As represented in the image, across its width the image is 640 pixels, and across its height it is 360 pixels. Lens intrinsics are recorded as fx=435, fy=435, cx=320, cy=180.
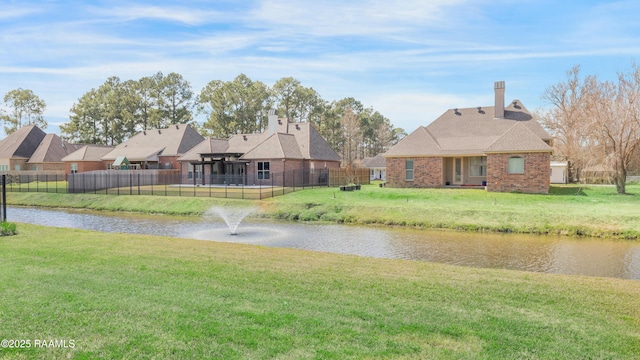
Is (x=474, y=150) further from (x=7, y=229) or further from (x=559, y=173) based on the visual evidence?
(x=7, y=229)

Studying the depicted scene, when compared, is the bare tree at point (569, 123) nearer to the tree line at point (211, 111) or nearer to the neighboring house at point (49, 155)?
the tree line at point (211, 111)

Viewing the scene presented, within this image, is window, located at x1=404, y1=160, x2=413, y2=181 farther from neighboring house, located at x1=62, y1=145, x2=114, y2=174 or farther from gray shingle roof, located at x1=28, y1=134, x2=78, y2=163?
gray shingle roof, located at x1=28, y1=134, x2=78, y2=163

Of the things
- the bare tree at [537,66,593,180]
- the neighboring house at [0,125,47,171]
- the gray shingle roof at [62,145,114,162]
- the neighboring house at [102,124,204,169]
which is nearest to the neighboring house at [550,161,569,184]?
the bare tree at [537,66,593,180]

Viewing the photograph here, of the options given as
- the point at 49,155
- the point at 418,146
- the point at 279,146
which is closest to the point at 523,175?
the point at 418,146

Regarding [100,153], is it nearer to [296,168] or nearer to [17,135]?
[17,135]

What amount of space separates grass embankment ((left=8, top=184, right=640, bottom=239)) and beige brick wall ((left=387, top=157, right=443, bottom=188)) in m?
3.27

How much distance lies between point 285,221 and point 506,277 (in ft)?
48.8

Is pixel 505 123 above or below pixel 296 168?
above

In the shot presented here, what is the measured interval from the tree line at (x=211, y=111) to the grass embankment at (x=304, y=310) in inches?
2236

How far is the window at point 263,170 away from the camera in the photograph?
37.1 meters

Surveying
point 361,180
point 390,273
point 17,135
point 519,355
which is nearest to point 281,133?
point 361,180

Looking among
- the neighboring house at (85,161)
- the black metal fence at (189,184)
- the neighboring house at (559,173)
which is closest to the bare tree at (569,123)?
the neighboring house at (559,173)

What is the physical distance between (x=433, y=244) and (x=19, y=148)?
60.5 meters

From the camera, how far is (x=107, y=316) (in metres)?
5.86
